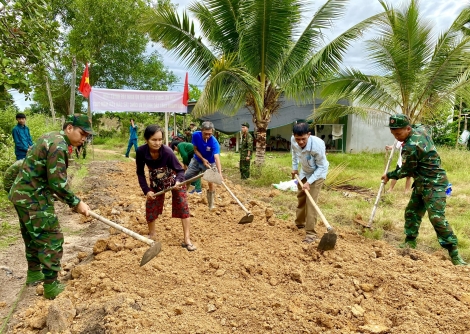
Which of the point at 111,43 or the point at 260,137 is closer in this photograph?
the point at 260,137

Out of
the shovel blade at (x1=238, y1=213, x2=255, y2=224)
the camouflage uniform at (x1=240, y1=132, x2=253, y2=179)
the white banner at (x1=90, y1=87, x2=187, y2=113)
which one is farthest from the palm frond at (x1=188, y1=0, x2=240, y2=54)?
the shovel blade at (x1=238, y1=213, x2=255, y2=224)

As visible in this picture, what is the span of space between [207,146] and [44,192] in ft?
9.76

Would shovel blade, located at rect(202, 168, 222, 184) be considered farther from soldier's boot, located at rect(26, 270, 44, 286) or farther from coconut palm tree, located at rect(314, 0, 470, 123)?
coconut palm tree, located at rect(314, 0, 470, 123)

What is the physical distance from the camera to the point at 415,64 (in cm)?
755

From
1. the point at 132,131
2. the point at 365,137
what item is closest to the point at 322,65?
the point at 132,131

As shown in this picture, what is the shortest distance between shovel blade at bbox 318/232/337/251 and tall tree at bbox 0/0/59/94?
338cm

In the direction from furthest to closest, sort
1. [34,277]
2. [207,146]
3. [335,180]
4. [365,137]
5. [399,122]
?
[365,137] < [335,180] < [207,146] < [399,122] < [34,277]

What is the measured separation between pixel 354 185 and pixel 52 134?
722 centimetres

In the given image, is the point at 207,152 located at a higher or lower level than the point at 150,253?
higher

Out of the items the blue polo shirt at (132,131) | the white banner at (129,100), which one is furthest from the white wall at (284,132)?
the white banner at (129,100)

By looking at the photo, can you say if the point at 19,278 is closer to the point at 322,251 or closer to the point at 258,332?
the point at 258,332

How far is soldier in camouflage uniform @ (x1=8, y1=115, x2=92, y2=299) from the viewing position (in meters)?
2.77

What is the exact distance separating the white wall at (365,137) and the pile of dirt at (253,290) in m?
12.8

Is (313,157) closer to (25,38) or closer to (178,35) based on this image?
(25,38)
